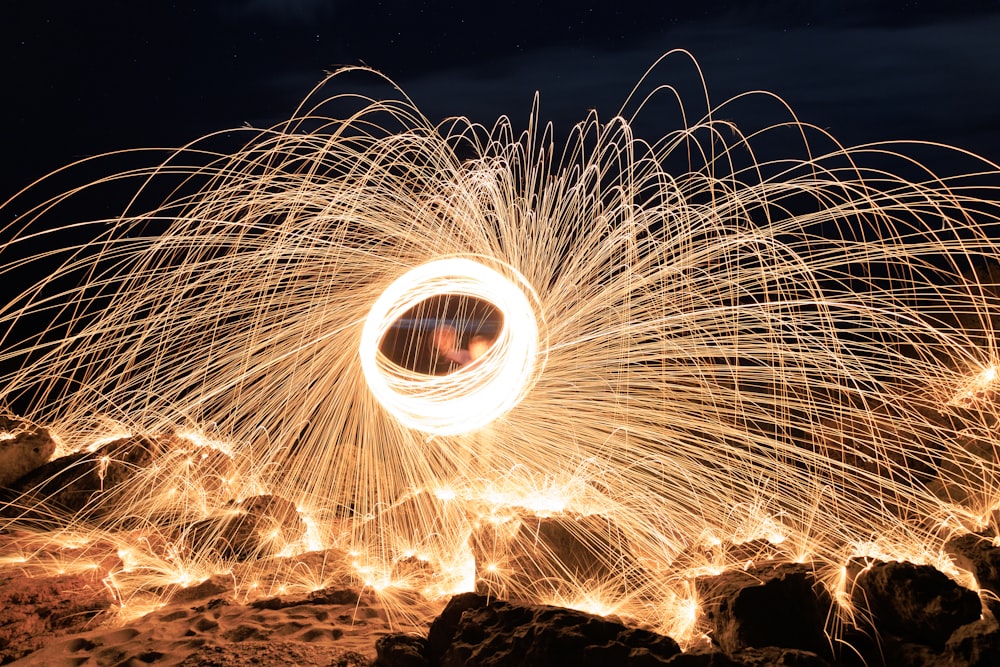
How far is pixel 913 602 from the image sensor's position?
12.5 ft

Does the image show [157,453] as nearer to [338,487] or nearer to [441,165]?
[338,487]

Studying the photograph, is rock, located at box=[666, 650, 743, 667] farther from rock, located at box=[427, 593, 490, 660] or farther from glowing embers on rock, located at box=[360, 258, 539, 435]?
glowing embers on rock, located at box=[360, 258, 539, 435]

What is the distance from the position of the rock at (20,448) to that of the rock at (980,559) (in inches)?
337

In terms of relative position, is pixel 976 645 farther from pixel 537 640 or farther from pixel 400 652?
pixel 400 652

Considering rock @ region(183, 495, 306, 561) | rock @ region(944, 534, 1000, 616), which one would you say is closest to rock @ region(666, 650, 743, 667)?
rock @ region(944, 534, 1000, 616)

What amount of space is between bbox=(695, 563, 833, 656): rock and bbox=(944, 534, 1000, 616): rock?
926mm

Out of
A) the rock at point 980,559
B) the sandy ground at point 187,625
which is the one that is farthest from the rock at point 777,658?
the sandy ground at point 187,625

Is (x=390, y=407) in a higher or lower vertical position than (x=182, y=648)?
higher

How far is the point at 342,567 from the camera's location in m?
6.08

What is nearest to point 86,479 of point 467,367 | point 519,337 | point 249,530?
point 249,530

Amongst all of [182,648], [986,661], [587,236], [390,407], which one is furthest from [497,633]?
[587,236]

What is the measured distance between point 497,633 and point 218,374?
5075 mm

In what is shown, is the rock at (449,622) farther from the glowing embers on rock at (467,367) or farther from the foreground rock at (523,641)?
the glowing embers on rock at (467,367)

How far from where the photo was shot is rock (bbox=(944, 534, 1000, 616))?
Result: 407 centimetres
